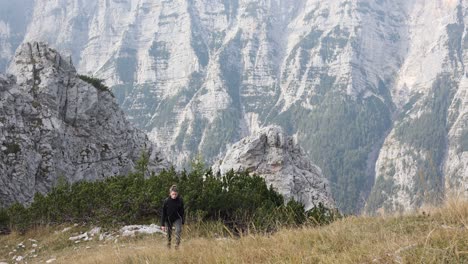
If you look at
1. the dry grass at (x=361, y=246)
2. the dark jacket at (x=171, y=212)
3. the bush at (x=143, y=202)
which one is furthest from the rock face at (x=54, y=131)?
the dry grass at (x=361, y=246)

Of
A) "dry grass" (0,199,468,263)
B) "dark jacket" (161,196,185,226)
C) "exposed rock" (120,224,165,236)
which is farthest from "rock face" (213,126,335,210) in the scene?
"dry grass" (0,199,468,263)

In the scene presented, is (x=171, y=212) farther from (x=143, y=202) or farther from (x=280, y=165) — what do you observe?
(x=280, y=165)

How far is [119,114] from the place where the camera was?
217ft

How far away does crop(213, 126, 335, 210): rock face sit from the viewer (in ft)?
165

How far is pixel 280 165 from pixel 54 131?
3023cm

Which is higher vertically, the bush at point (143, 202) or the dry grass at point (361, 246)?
the dry grass at point (361, 246)

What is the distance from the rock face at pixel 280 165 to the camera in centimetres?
5034

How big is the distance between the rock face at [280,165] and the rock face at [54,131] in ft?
53.8

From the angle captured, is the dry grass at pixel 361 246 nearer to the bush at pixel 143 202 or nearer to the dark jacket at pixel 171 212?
the dark jacket at pixel 171 212

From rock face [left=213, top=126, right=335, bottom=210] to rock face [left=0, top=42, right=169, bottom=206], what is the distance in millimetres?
16396

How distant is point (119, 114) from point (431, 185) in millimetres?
61234

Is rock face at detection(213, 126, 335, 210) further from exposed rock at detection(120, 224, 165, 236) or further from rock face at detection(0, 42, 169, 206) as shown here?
exposed rock at detection(120, 224, 165, 236)

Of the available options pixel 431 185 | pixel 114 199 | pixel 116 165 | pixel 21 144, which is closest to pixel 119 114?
pixel 116 165

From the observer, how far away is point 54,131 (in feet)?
169
